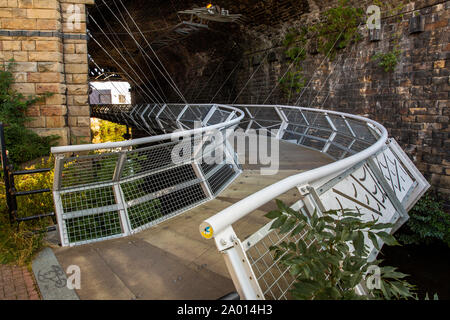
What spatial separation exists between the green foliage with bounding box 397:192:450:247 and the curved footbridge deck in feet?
26.3

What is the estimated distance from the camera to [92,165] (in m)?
3.38

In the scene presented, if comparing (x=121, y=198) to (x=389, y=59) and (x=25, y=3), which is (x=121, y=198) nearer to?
(x=25, y=3)

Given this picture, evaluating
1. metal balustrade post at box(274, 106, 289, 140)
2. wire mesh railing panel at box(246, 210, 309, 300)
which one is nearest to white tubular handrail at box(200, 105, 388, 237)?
wire mesh railing panel at box(246, 210, 309, 300)

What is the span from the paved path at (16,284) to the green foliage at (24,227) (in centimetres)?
12

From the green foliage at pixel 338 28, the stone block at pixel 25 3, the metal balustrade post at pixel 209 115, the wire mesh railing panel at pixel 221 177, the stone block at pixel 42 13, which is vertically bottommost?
the wire mesh railing panel at pixel 221 177

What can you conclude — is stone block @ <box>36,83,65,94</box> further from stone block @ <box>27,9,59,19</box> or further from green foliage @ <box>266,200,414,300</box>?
green foliage @ <box>266,200,414,300</box>

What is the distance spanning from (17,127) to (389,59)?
36.4 feet

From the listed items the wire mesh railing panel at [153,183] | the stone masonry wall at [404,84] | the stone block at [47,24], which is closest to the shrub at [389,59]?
the stone masonry wall at [404,84]

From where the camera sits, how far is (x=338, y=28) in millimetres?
12766

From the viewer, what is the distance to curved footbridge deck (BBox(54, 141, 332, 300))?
8.07 ft

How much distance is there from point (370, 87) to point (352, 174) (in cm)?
984

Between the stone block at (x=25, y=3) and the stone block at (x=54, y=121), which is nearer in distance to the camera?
the stone block at (x=25, y=3)

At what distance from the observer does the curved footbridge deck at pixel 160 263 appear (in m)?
2.46

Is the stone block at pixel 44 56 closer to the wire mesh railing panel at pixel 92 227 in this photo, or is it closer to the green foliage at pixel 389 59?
the wire mesh railing panel at pixel 92 227
